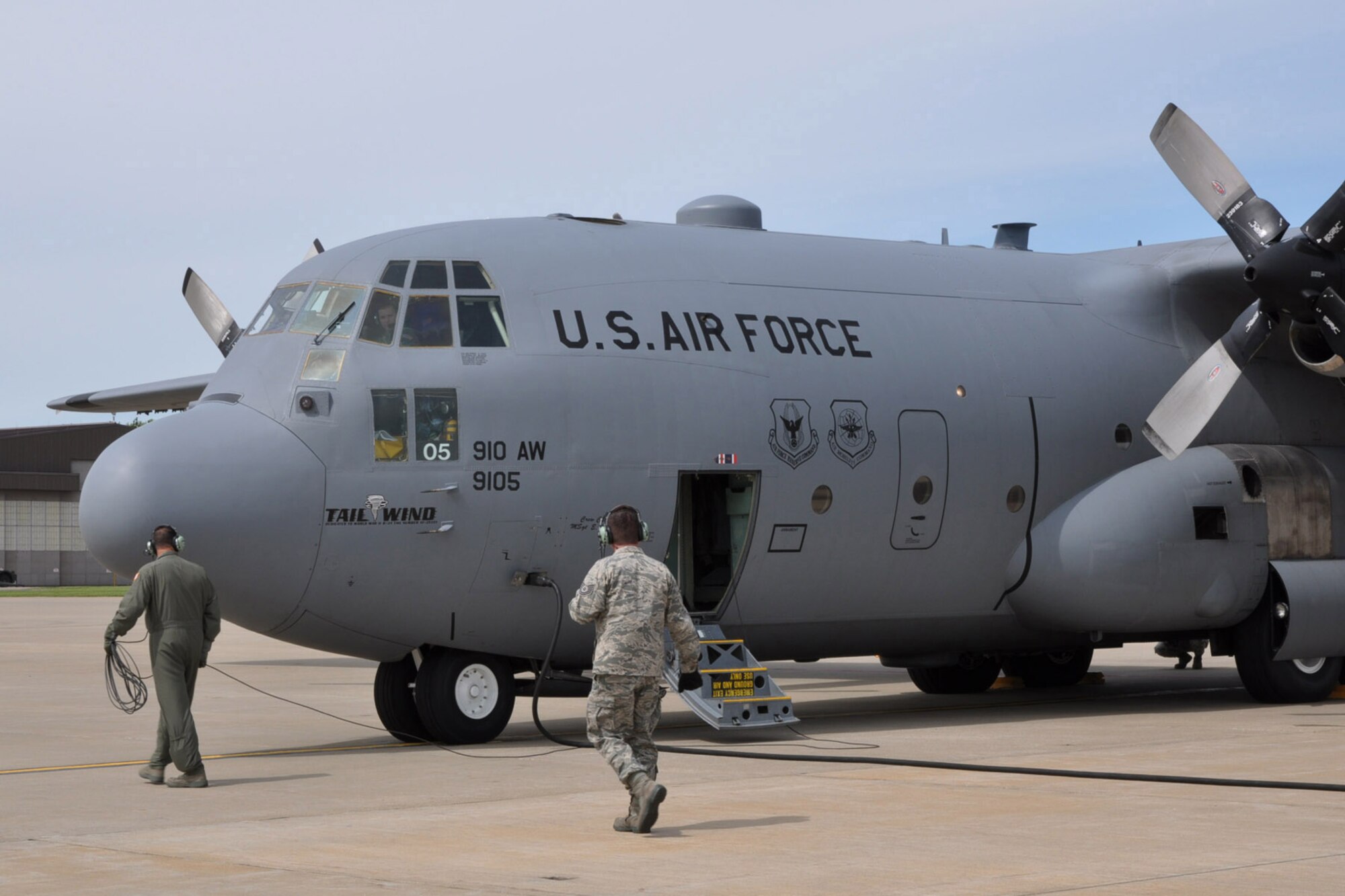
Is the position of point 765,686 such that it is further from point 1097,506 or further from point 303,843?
point 303,843

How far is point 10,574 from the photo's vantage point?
75625mm

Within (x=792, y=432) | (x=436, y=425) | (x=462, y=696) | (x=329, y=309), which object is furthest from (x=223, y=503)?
(x=792, y=432)

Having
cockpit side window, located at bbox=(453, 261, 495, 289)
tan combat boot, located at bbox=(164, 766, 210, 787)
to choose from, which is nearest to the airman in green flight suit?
tan combat boot, located at bbox=(164, 766, 210, 787)

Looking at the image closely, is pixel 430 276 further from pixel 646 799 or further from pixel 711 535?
pixel 646 799

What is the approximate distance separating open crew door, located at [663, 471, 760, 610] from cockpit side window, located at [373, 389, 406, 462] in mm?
2544

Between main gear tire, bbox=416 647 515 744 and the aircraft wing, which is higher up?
the aircraft wing

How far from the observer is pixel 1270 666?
16.8 m

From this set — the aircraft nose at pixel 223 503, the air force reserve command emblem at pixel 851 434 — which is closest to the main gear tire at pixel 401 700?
the aircraft nose at pixel 223 503

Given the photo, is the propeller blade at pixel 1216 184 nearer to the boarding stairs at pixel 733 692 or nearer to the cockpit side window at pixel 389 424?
the boarding stairs at pixel 733 692

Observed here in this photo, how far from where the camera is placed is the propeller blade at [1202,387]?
50.2 feet

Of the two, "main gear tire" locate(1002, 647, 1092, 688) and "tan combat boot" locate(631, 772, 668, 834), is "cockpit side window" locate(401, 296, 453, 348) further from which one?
"main gear tire" locate(1002, 647, 1092, 688)

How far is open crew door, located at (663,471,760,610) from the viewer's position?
1434cm

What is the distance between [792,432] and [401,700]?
405 centimetres

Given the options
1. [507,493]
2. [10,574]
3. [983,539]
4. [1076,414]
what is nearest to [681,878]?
[507,493]
